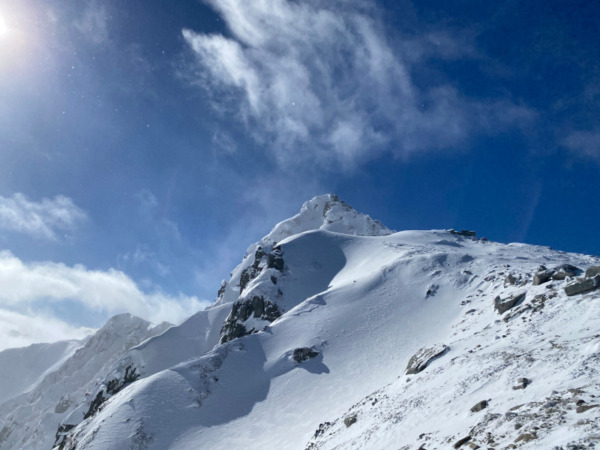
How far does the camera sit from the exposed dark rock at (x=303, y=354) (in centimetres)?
4081

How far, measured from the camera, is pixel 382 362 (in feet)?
115

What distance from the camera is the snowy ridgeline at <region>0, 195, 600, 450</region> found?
14.1 metres

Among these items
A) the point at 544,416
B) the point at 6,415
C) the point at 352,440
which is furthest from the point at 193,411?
the point at 6,415

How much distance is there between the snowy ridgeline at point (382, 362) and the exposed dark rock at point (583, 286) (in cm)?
8

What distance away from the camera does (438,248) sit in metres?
66.1

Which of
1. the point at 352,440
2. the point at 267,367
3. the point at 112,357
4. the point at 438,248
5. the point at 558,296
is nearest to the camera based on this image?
the point at 352,440

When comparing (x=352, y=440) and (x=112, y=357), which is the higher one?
(x=112, y=357)

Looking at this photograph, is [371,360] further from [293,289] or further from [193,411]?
[293,289]

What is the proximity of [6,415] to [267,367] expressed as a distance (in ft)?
587

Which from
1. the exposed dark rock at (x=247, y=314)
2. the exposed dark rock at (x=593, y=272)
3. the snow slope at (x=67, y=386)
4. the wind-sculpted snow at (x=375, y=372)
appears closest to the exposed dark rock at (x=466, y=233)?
the wind-sculpted snow at (x=375, y=372)

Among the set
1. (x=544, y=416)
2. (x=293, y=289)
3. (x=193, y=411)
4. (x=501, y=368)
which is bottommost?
(x=544, y=416)

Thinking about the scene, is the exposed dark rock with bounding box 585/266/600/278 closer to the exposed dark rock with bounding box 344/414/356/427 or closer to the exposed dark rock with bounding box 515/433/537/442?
the exposed dark rock with bounding box 344/414/356/427

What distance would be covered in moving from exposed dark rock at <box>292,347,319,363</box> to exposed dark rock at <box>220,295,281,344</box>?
67.4 ft

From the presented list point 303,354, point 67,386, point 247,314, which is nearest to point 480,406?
point 303,354
